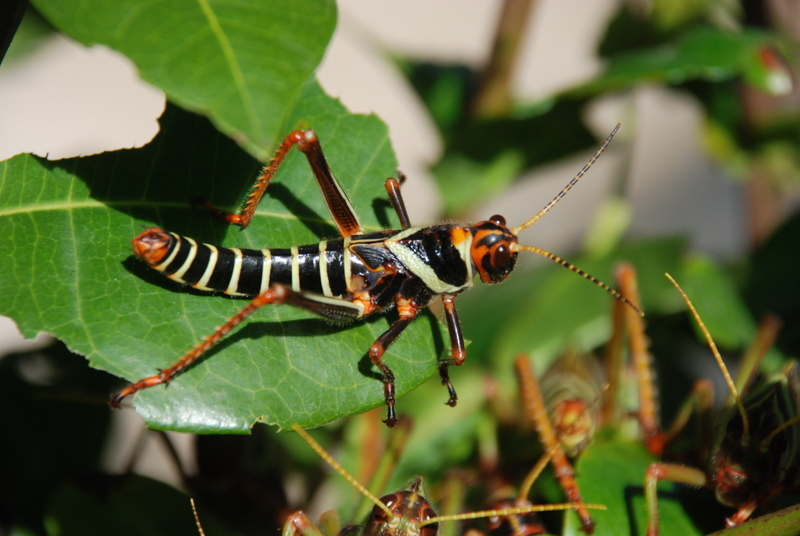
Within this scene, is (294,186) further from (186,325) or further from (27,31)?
(27,31)

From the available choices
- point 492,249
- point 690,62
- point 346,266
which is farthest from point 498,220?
point 690,62

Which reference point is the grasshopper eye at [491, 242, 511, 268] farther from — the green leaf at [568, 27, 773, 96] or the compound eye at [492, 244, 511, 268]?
the green leaf at [568, 27, 773, 96]

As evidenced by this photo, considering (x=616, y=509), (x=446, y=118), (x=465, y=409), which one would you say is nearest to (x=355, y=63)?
(x=446, y=118)

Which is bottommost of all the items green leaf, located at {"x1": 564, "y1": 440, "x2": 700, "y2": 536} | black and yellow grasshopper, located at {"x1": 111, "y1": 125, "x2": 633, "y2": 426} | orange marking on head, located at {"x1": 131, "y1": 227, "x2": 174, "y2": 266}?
green leaf, located at {"x1": 564, "y1": 440, "x2": 700, "y2": 536}

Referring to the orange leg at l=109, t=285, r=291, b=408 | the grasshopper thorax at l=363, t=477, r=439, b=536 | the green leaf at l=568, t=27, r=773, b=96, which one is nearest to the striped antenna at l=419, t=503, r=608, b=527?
the grasshopper thorax at l=363, t=477, r=439, b=536

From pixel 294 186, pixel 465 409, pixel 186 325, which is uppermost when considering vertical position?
pixel 294 186

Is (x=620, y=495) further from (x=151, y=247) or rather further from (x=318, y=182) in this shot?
(x=151, y=247)

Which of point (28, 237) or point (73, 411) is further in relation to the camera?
point (73, 411)
